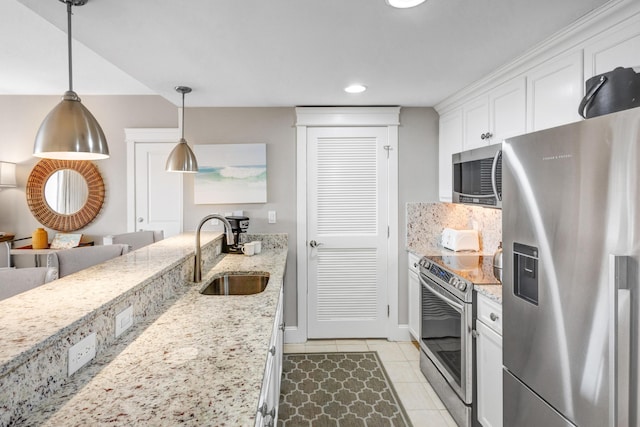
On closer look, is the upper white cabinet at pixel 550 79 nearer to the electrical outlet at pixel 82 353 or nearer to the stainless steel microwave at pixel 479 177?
the stainless steel microwave at pixel 479 177

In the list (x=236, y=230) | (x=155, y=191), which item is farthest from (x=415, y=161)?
(x=155, y=191)

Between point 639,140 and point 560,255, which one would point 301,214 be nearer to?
point 560,255

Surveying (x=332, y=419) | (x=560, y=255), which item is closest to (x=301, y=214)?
(x=332, y=419)

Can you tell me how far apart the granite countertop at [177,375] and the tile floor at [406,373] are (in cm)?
143

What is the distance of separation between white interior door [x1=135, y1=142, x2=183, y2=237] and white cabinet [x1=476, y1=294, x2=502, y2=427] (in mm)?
2948

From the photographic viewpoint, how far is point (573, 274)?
3.99ft

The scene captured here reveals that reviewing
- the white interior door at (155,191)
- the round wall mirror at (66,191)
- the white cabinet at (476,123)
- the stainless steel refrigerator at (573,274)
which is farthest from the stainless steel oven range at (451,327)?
the round wall mirror at (66,191)

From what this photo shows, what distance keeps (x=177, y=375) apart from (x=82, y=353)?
0.31 metres

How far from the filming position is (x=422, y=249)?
128 inches

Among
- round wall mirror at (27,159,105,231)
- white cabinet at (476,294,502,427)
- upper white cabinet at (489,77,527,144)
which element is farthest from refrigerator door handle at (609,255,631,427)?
round wall mirror at (27,159,105,231)

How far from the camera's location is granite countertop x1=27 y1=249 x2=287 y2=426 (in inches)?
33.2

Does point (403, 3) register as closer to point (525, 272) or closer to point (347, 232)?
point (525, 272)

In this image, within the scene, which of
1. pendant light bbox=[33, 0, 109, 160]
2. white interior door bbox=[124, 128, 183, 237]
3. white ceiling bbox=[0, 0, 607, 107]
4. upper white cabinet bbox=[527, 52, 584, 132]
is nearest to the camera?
pendant light bbox=[33, 0, 109, 160]

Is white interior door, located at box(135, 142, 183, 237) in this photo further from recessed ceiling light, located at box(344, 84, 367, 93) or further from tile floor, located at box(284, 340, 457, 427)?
recessed ceiling light, located at box(344, 84, 367, 93)
